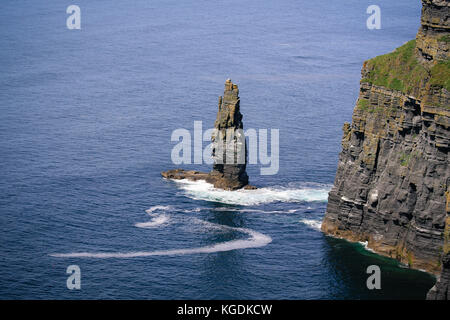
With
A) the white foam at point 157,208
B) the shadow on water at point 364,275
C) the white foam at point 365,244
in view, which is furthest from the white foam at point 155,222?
the white foam at point 365,244

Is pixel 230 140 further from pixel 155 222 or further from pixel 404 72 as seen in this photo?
pixel 404 72

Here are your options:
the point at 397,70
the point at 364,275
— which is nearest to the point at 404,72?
the point at 397,70

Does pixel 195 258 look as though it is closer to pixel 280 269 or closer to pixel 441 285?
pixel 280 269

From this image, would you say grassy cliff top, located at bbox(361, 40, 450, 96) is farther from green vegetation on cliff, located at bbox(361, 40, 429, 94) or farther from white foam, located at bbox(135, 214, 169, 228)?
white foam, located at bbox(135, 214, 169, 228)

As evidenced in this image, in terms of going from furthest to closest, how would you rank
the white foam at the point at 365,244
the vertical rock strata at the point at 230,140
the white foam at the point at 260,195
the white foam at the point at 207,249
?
the vertical rock strata at the point at 230,140, the white foam at the point at 260,195, the white foam at the point at 365,244, the white foam at the point at 207,249

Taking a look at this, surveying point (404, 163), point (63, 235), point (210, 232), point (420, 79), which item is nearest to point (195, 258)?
point (210, 232)

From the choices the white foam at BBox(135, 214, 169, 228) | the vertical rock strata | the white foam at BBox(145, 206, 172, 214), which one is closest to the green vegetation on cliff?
the vertical rock strata

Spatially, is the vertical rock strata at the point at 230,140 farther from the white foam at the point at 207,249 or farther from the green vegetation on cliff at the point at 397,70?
the green vegetation on cliff at the point at 397,70
